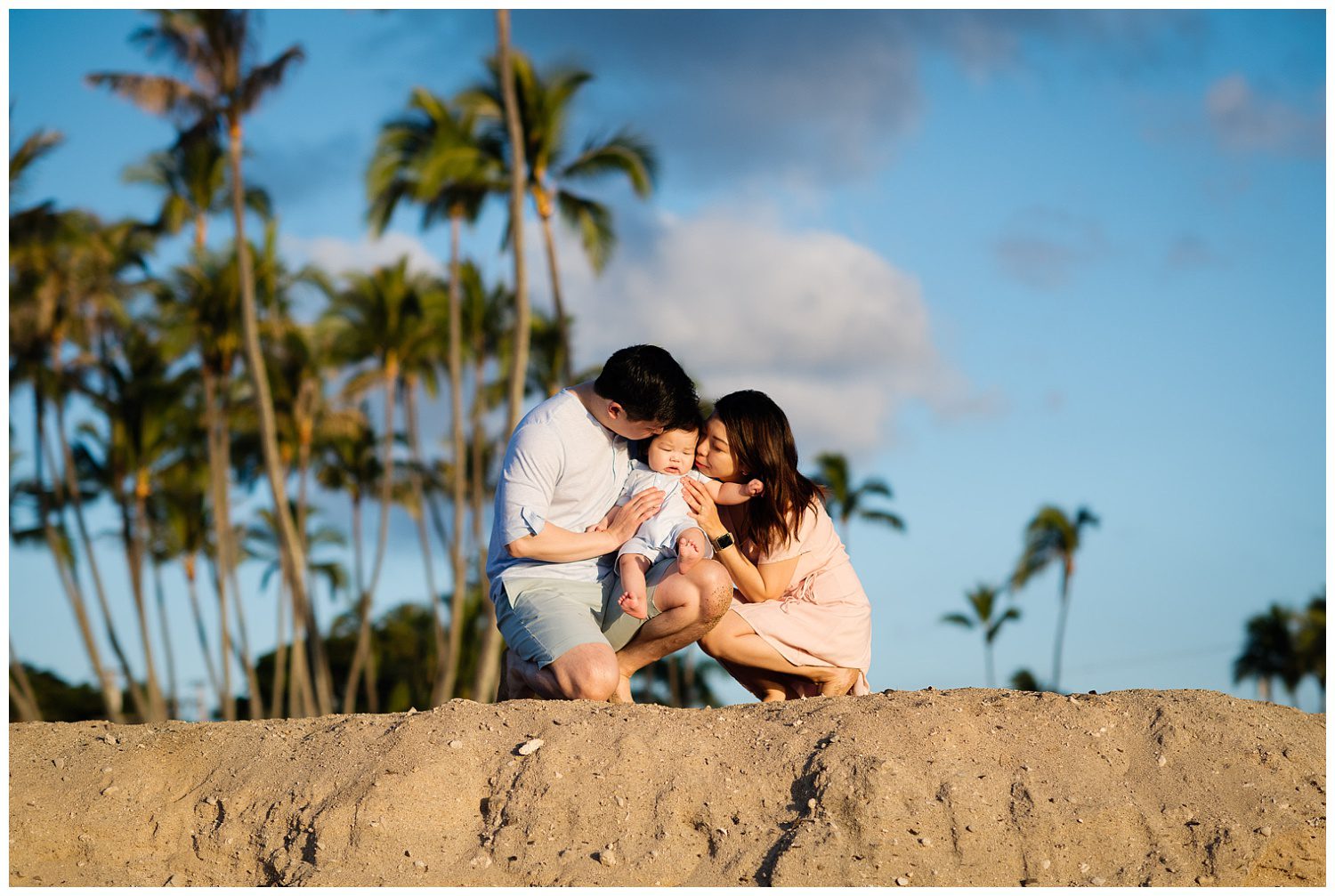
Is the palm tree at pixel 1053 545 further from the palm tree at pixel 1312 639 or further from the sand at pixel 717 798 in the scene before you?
the sand at pixel 717 798

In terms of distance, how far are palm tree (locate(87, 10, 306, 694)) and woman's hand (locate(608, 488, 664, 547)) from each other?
1765cm

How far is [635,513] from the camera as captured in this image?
5281 millimetres

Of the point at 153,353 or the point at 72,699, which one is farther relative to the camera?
the point at 72,699

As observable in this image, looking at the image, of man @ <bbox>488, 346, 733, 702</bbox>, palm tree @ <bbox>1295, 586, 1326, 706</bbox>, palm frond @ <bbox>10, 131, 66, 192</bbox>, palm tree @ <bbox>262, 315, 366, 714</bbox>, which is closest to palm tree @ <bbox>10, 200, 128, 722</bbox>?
palm frond @ <bbox>10, 131, 66, 192</bbox>

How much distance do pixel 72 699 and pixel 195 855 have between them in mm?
34116

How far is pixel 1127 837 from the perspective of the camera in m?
4.13

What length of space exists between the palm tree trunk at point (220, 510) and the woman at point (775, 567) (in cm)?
2326

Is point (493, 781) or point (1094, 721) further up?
point (1094, 721)

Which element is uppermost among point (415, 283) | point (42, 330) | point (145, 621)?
point (415, 283)

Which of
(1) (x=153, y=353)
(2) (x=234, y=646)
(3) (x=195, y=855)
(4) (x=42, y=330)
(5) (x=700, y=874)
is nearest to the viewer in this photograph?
(5) (x=700, y=874)

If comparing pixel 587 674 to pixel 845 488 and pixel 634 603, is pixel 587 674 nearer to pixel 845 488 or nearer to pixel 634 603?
pixel 634 603

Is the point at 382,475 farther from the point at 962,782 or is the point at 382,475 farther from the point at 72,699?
the point at 962,782

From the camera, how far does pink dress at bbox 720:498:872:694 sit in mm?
5457

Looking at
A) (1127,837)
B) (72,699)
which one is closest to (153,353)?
(72,699)
